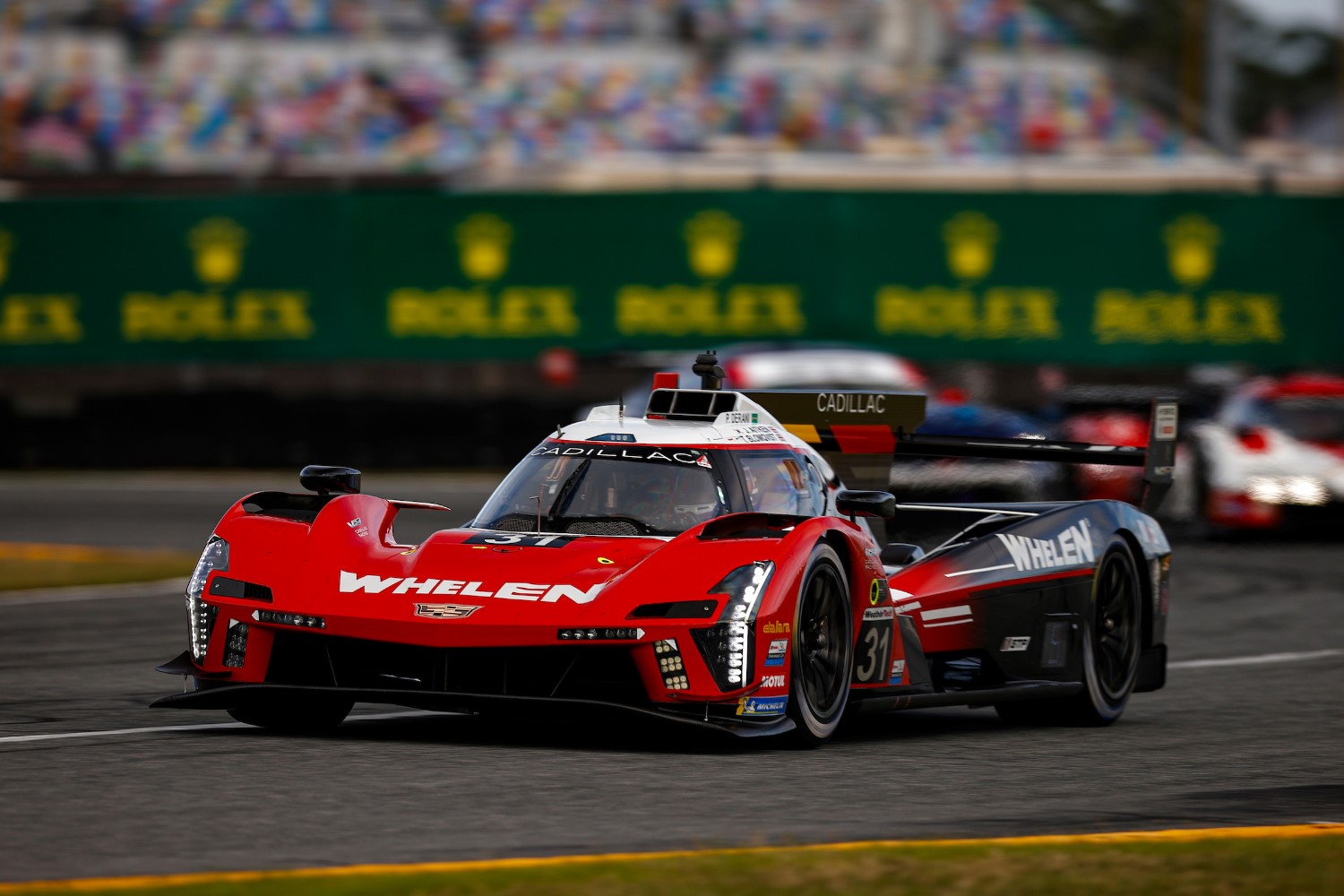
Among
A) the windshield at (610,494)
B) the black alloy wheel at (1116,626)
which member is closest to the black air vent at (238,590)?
the windshield at (610,494)

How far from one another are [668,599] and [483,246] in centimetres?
1823

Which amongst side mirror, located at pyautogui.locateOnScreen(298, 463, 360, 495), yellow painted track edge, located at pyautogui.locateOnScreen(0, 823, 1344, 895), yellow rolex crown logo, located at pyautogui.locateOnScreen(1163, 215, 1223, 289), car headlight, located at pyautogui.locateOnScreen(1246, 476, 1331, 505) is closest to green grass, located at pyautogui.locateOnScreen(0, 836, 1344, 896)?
yellow painted track edge, located at pyautogui.locateOnScreen(0, 823, 1344, 895)

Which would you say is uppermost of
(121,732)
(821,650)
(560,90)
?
(560,90)

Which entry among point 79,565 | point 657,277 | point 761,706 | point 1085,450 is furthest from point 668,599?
point 657,277

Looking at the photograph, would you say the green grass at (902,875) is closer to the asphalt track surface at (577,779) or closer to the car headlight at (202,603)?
the asphalt track surface at (577,779)

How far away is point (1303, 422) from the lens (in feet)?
63.9

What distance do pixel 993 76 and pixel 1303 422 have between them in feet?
33.5

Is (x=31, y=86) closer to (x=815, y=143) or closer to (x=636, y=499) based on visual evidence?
(x=815, y=143)

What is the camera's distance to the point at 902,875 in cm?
502

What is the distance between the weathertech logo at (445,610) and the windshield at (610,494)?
867 millimetres

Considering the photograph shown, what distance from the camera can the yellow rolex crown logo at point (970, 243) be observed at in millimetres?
25328

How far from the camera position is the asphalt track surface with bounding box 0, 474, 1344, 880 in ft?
18.2

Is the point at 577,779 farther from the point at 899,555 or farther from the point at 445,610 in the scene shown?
the point at 899,555

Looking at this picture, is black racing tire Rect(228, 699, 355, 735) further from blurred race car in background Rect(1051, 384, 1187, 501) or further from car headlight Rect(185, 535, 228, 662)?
blurred race car in background Rect(1051, 384, 1187, 501)
